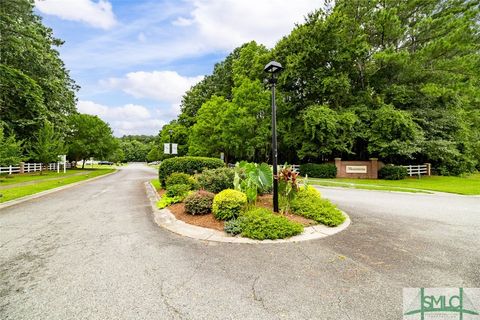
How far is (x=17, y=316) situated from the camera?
8.11 ft

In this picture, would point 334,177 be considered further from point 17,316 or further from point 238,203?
point 17,316

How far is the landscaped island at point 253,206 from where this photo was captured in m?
4.98

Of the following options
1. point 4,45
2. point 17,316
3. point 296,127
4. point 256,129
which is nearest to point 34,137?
point 4,45

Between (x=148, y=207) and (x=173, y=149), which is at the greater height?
(x=173, y=149)

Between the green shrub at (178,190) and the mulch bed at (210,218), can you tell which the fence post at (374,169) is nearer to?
the mulch bed at (210,218)

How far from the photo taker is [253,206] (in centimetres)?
605

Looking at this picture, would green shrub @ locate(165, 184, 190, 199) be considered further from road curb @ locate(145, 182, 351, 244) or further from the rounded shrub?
A: road curb @ locate(145, 182, 351, 244)

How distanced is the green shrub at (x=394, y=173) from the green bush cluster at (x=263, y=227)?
17169mm

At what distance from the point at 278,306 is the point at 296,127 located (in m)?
21.0

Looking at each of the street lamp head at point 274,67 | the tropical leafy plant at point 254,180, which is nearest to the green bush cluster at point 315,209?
the tropical leafy plant at point 254,180

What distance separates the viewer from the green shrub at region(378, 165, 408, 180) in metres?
18.5

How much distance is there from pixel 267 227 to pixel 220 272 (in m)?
1.71

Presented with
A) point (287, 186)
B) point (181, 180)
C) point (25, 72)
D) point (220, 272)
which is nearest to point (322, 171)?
point (181, 180)

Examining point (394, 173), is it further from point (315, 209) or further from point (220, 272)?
point (220, 272)
